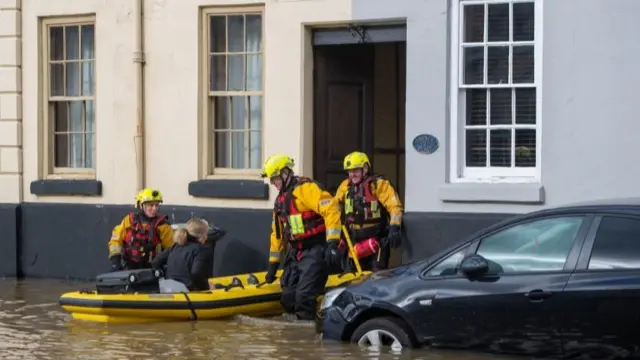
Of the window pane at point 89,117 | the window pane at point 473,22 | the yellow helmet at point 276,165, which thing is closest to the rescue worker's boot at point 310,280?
the yellow helmet at point 276,165

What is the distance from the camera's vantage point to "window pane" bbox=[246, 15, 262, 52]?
16250mm

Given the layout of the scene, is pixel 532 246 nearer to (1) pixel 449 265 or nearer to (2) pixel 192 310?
(1) pixel 449 265

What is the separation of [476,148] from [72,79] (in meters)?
5.79

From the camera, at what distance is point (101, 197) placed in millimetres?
17125

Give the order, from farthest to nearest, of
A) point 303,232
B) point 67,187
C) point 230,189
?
point 67,187 → point 230,189 → point 303,232

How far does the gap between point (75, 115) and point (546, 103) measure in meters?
6.56

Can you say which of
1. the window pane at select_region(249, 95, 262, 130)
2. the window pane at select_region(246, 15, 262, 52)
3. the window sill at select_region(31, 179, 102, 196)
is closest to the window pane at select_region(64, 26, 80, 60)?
the window sill at select_region(31, 179, 102, 196)

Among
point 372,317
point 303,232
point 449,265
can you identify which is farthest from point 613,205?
point 303,232

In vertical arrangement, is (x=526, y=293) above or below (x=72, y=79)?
below

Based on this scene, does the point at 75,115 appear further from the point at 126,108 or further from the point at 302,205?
the point at 302,205

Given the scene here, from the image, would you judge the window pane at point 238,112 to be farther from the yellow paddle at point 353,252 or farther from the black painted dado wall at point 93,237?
the yellow paddle at point 353,252

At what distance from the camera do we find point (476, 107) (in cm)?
1485

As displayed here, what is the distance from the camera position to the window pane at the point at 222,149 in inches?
653

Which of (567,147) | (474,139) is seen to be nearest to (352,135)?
(474,139)
